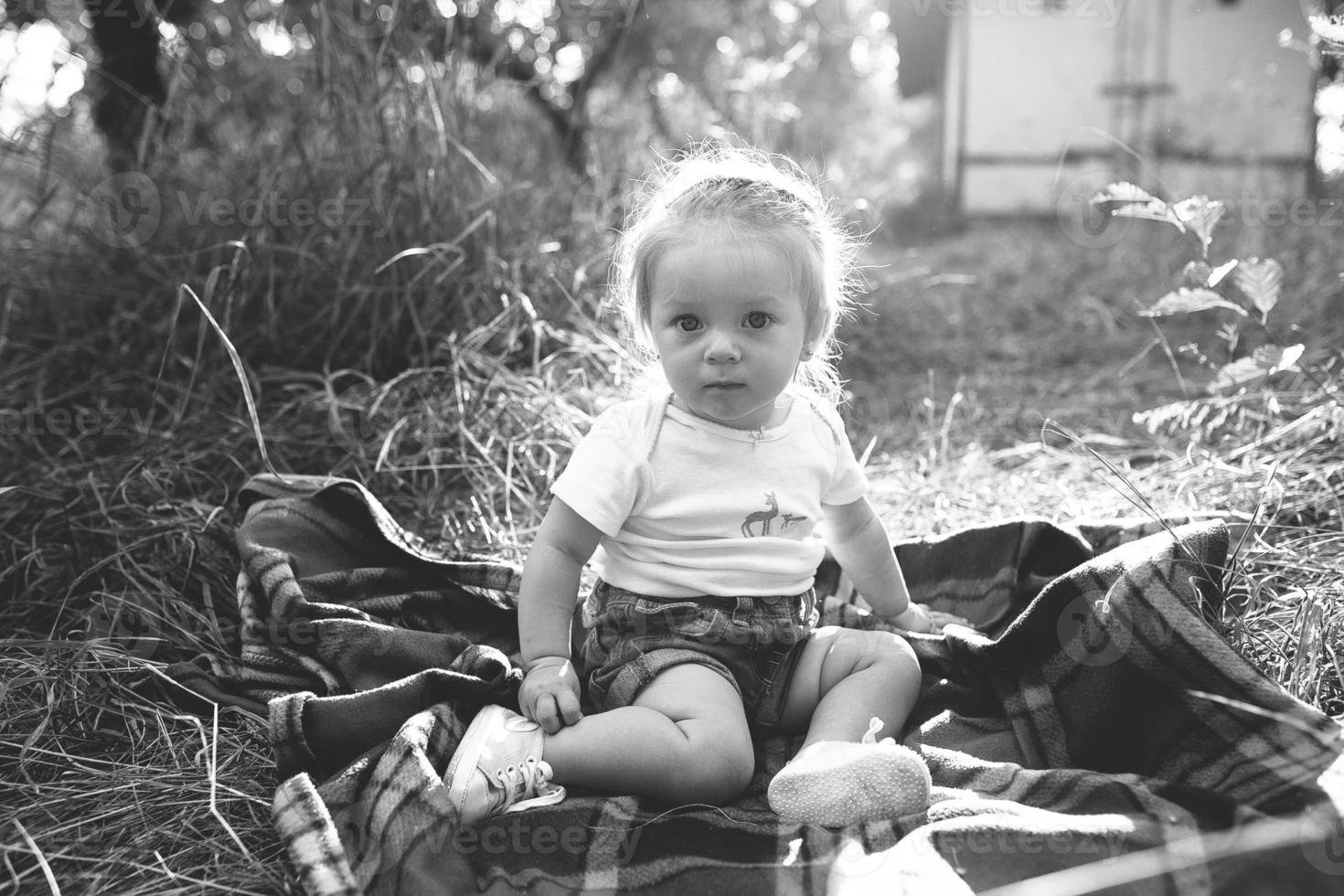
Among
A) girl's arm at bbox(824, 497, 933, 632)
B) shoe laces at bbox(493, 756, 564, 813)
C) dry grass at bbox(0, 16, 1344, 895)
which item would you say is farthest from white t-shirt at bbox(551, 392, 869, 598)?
dry grass at bbox(0, 16, 1344, 895)

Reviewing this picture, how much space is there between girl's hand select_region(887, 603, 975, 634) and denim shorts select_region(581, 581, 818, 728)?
258 millimetres

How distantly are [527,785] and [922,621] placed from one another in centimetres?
78

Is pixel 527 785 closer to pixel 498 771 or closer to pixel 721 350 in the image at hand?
pixel 498 771

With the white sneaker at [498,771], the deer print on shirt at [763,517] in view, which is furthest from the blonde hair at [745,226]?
the white sneaker at [498,771]

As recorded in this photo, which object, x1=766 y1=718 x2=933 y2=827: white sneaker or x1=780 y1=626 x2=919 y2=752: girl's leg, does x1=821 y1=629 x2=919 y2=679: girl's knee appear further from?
x1=766 y1=718 x2=933 y2=827: white sneaker

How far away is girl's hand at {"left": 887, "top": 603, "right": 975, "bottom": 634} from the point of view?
177 cm

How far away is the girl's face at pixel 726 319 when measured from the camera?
57.1 inches

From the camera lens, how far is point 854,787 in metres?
1.24

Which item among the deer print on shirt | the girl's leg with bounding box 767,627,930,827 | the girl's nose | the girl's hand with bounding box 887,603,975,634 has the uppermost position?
the girl's nose

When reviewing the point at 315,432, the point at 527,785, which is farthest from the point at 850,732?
the point at 315,432

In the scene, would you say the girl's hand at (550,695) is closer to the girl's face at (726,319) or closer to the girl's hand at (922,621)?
the girl's face at (726,319)

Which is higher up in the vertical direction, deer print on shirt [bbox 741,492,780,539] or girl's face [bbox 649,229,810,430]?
girl's face [bbox 649,229,810,430]

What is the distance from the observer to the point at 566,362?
2.49 m

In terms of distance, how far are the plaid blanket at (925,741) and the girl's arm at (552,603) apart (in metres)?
0.07
